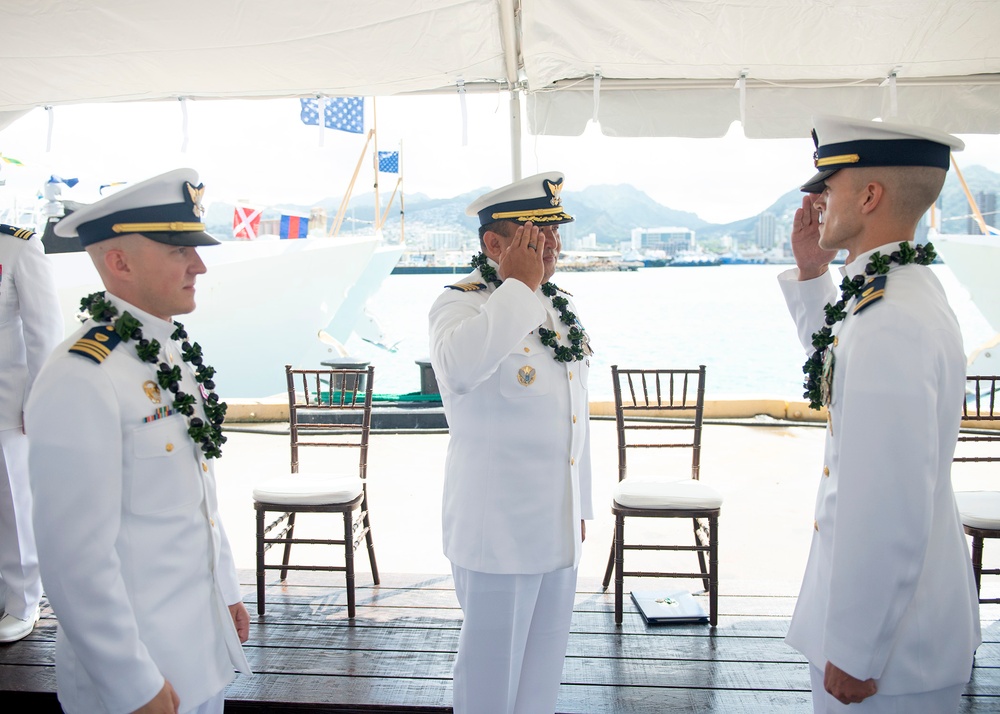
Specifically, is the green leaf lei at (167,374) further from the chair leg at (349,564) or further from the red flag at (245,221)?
the red flag at (245,221)

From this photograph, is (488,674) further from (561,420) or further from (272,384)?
(272,384)

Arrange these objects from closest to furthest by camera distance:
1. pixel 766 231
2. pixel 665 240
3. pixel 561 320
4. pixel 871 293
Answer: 1. pixel 871 293
2. pixel 561 320
3. pixel 766 231
4. pixel 665 240

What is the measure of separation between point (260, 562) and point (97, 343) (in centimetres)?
208

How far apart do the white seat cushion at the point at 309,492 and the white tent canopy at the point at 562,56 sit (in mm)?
1878

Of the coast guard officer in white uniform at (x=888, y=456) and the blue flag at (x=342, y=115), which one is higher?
the blue flag at (x=342, y=115)

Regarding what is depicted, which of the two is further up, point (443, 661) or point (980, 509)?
point (980, 509)

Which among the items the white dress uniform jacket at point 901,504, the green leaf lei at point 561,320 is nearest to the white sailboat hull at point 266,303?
the green leaf lei at point 561,320

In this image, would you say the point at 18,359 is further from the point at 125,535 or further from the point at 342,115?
the point at 342,115

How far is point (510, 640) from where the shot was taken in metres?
2.16

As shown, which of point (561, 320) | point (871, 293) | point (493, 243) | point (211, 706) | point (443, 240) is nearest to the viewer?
point (871, 293)

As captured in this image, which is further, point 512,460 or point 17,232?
point 17,232

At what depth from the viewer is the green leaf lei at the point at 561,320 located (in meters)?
2.24

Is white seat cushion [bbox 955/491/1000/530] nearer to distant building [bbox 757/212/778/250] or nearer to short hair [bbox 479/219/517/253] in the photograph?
short hair [bbox 479/219/517/253]

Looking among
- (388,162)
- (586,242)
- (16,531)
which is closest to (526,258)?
(16,531)
